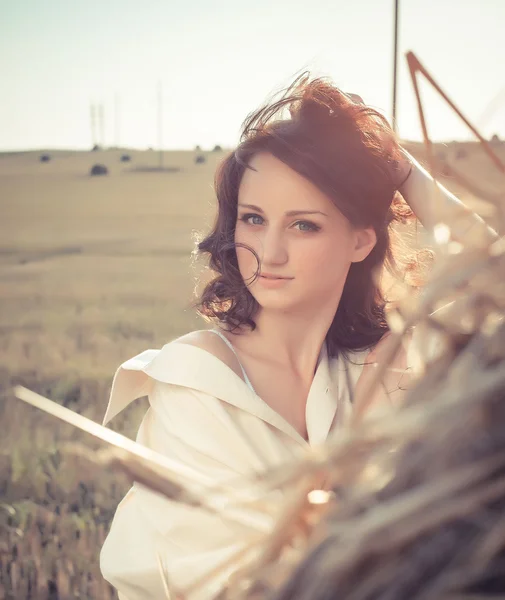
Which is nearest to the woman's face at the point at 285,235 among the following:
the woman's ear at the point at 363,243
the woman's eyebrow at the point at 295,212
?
the woman's eyebrow at the point at 295,212

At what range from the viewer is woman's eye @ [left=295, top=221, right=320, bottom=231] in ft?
7.67

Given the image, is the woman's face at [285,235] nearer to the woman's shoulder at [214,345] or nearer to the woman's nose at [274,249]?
the woman's nose at [274,249]

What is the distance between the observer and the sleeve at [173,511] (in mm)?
1909

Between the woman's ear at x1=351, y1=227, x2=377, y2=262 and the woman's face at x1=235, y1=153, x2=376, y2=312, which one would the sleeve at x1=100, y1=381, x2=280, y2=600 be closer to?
the woman's face at x1=235, y1=153, x2=376, y2=312

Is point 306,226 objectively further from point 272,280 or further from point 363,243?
point 363,243

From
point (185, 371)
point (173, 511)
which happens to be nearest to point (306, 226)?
point (185, 371)

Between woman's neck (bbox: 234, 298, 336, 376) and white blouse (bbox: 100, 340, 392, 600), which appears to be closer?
white blouse (bbox: 100, 340, 392, 600)

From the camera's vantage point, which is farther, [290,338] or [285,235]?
[290,338]

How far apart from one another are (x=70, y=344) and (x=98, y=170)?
1228 inches

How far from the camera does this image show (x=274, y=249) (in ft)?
7.41

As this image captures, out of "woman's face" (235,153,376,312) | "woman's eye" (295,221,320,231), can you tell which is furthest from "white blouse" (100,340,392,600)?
"woman's eye" (295,221,320,231)

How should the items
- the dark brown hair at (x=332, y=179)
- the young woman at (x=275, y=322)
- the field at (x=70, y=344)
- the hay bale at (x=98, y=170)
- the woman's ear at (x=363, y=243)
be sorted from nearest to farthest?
the young woman at (x=275, y=322) < the dark brown hair at (x=332, y=179) < the woman's ear at (x=363, y=243) < the field at (x=70, y=344) < the hay bale at (x=98, y=170)

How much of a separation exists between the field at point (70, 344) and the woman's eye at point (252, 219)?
2.10 feet

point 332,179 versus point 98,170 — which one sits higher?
point 332,179
